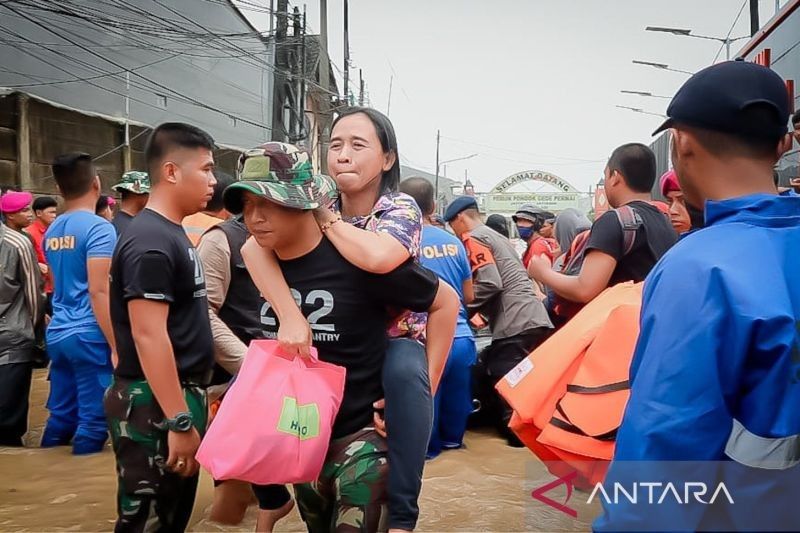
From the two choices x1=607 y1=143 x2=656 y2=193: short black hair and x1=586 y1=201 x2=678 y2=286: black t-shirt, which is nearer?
x1=586 y1=201 x2=678 y2=286: black t-shirt

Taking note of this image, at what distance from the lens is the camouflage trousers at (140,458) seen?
2.53 m

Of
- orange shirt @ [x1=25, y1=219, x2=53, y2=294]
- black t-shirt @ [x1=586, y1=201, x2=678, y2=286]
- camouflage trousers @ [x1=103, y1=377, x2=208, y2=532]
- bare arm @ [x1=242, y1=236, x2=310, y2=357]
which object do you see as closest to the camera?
bare arm @ [x1=242, y1=236, x2=310, y2=357]

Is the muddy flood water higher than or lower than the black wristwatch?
lower

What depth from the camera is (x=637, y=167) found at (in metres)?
3.39

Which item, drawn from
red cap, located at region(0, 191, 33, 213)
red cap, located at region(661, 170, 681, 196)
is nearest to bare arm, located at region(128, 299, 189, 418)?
red cap, located at region(661, 170, 681, 196)

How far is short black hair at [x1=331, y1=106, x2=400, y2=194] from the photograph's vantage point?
2.40 metres

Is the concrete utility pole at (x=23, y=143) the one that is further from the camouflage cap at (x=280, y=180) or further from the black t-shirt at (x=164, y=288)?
the camouflage cap at (x=280, y=180)

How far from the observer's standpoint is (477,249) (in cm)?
543

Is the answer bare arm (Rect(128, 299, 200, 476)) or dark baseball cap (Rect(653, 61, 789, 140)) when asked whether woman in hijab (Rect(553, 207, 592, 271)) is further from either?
dark baseball cap (Rect(653, 61, 789, 140))

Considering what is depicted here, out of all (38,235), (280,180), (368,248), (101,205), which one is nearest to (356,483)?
(368,248)

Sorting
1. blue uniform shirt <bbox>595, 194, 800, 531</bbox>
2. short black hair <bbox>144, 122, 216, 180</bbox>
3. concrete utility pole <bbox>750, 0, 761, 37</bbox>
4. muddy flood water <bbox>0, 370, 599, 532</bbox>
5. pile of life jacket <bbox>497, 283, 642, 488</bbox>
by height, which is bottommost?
muddy flood water <bbox>0, 370, 599, 532</bbox>

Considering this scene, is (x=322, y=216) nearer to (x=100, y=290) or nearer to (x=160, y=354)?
(x=160, y=354)

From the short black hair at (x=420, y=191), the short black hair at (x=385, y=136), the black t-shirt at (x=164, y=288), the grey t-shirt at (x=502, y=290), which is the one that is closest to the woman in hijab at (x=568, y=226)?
the grey t-shirt at (x=502, y=290)

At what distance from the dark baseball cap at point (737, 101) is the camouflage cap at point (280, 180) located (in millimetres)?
1082
